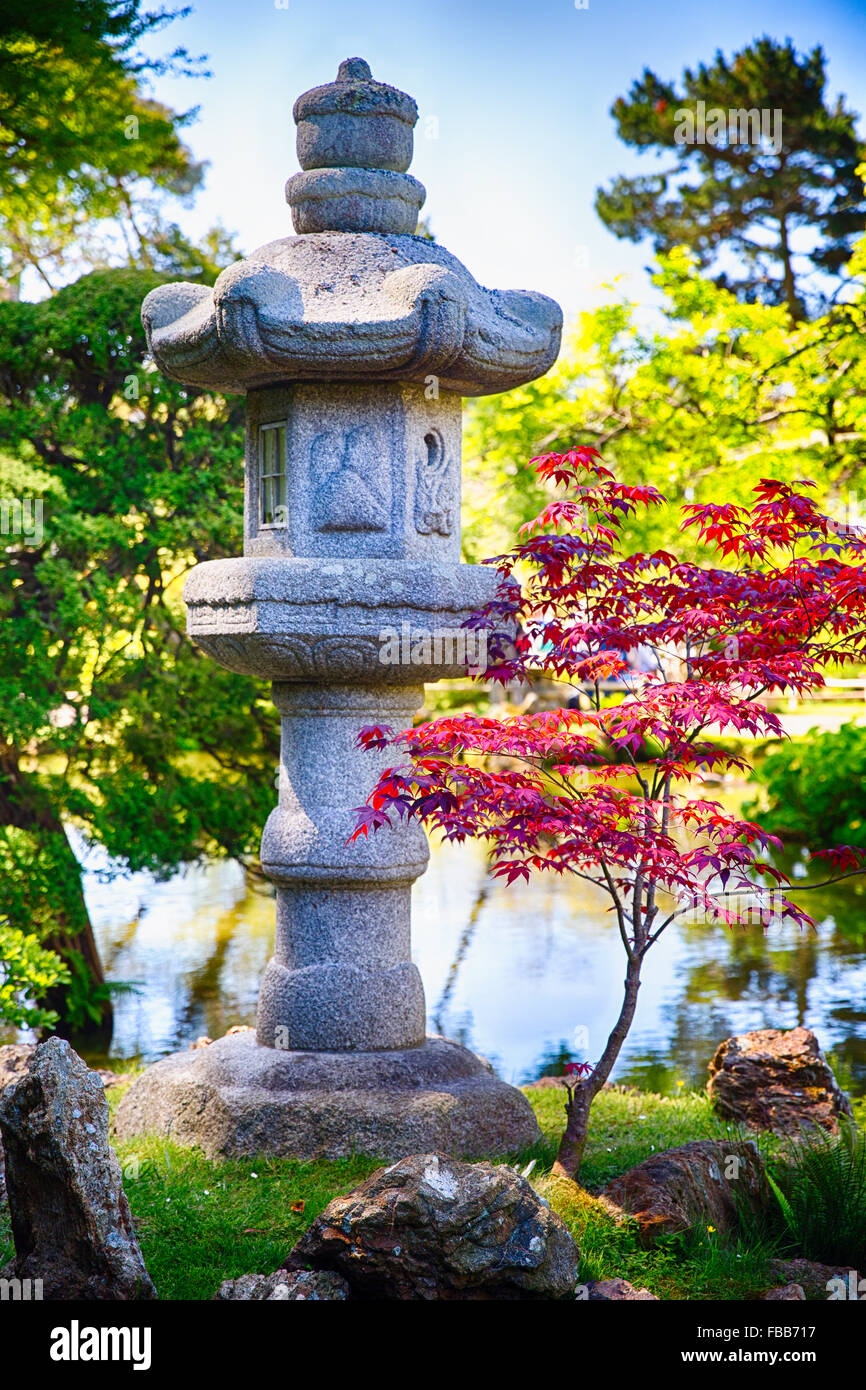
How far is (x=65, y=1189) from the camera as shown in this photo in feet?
11.6

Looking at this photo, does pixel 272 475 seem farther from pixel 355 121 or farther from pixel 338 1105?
pixel 338 1105

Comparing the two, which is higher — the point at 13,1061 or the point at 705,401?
the point at 705,401

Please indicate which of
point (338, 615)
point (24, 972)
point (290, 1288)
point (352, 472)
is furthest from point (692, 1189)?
point (24, 972)

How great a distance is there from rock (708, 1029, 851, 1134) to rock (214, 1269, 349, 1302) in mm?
2958

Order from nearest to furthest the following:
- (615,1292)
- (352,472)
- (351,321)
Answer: (615,1292)
(351,321)
(352,472)

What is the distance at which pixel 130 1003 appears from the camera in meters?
9.25

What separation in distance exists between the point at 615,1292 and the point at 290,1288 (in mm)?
976

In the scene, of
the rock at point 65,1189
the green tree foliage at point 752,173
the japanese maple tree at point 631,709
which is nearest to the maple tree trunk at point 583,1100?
the japanese maple tree at point 631,709

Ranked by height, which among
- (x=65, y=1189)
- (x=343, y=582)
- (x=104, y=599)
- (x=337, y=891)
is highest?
(x=104, y=599)

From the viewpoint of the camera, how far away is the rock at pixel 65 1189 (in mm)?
3521

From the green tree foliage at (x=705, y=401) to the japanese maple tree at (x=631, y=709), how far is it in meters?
7.53

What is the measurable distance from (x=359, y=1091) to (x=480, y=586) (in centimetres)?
210
